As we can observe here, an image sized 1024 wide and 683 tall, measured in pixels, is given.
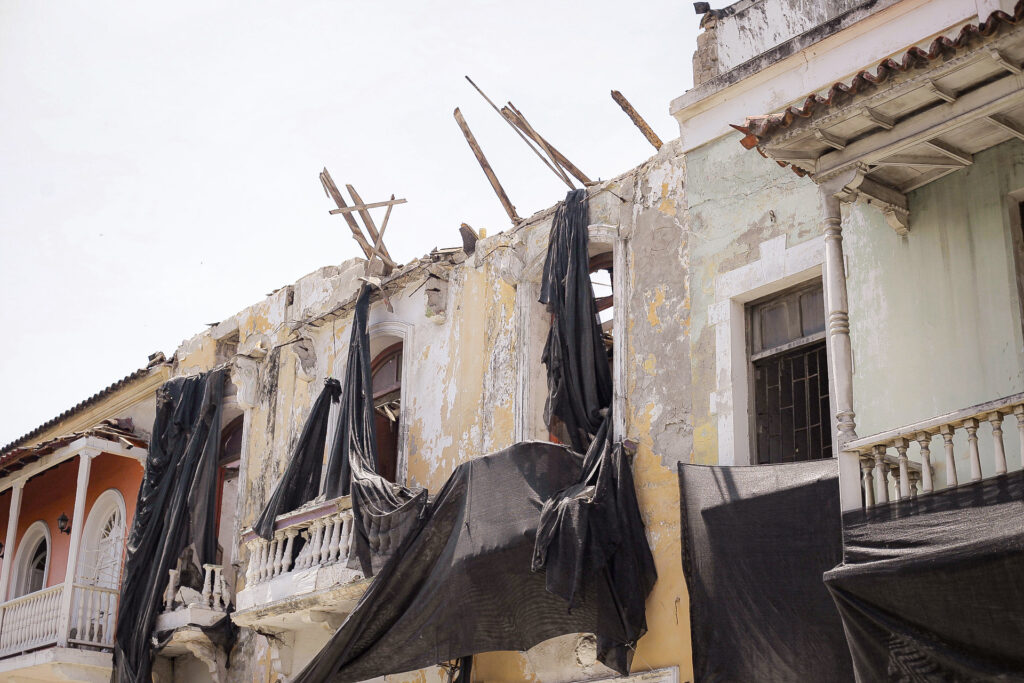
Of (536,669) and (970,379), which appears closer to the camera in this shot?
(970,379)

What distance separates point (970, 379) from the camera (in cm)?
927

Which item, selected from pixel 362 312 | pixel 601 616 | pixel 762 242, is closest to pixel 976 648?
pixel 601 616

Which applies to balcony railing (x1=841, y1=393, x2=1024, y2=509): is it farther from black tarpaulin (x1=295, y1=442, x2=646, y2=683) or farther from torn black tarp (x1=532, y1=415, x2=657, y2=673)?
black tarpaulin (x1=295, y1=442, x2=646, y2=683)

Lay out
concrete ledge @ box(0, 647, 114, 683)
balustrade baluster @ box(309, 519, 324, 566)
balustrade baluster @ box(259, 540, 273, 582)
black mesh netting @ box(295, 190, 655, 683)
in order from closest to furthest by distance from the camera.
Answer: black mesh netting @ box(295, 190, 655, 683) < balustrade baluster @ box(309, 519, 324, 566) < balustrade baluster @ box(259, 540, 273, 582) < concrete ledge @ box(0, 647, 114, 683)

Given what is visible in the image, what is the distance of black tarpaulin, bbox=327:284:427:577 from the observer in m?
12.6

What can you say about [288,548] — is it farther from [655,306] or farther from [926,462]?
[926,462]

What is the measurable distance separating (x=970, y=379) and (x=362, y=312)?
7.31 meters

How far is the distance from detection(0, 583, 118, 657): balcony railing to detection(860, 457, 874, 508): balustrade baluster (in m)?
10.5

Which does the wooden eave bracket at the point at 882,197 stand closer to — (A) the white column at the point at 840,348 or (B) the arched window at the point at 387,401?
(A) the white column at the point at 840,348

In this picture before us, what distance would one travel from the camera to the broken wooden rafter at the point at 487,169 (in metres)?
14.3

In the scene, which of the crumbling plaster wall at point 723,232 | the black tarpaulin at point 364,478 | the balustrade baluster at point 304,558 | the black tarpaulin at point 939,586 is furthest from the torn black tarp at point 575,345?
the black tarpaulin at point 939,586

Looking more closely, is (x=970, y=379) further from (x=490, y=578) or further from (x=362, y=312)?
(x=362, y=312)

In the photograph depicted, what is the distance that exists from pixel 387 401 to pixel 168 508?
3090mm

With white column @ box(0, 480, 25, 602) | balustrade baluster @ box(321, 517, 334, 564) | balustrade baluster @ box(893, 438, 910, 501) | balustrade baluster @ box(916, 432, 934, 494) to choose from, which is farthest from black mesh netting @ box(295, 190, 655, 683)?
white column @ box(0, 480, 25, 602)
